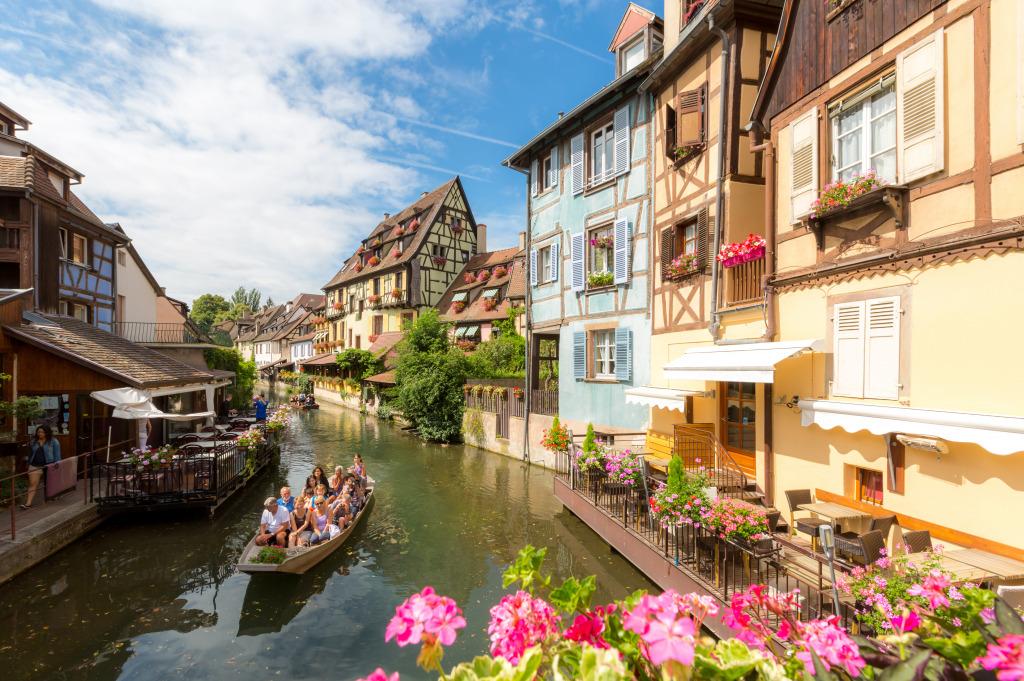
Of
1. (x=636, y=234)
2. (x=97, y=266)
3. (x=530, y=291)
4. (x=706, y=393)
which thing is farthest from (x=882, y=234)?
(x=97, y=266)

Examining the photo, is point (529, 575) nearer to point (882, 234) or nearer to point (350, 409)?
point (882, 234)

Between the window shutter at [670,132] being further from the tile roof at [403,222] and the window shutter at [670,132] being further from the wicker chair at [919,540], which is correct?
the tile roof at [403,222]

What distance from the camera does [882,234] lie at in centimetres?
700

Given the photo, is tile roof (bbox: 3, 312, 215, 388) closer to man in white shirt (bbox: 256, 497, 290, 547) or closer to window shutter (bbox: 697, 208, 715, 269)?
man in white shirt (bbox: 256, 497, 290, 547)

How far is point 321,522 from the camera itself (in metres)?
10.1

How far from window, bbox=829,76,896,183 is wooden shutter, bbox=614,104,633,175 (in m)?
7.11

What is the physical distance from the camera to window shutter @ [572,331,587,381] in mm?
15883

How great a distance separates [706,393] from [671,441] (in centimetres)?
200

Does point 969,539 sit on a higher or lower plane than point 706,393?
lower

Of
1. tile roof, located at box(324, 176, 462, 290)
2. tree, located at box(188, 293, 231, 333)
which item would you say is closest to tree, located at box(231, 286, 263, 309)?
tree, located at box(188, 293, 231, 333)

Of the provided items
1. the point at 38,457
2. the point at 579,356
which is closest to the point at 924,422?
the point at 579,356

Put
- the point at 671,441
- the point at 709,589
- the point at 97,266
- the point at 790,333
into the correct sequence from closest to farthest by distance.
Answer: the point at 709,589 → the point at 790,333 → the point at 671,441 → the point at 97,266

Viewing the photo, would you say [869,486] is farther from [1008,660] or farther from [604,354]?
[604,354]

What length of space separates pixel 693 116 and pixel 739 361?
6392mm
